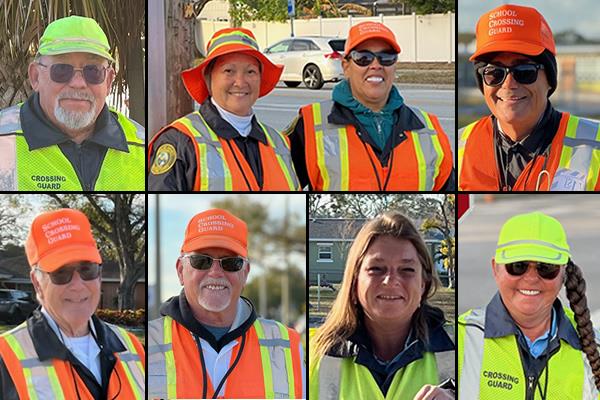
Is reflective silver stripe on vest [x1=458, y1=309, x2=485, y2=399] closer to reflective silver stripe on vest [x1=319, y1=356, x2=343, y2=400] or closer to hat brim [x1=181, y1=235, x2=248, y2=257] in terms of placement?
reflective silver stripe on vest [x1=319, y1=356, x2=343, y2=400]

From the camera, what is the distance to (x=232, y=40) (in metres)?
4.44

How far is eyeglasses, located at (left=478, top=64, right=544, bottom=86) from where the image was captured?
14.7ft

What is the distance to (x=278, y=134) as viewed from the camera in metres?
4.55

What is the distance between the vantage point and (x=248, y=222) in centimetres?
464

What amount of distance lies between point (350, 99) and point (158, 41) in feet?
3.11

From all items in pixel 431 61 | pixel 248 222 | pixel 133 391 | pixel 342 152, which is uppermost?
pixel 431 61

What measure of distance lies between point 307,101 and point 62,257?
1347mm

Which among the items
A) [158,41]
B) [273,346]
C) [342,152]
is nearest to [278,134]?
[342,152]

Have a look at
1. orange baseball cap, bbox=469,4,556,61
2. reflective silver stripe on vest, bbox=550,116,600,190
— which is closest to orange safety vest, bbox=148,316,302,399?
reflective silver stripe on vest, bbox=550,116,600,190

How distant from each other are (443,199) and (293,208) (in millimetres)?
700

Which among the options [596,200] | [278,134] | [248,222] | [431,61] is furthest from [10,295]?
[596,200]

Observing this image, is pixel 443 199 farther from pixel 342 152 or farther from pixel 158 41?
pixel 158 41

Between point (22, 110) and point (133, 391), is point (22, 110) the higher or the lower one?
the higher one

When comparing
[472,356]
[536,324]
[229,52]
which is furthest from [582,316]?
[229,52]
